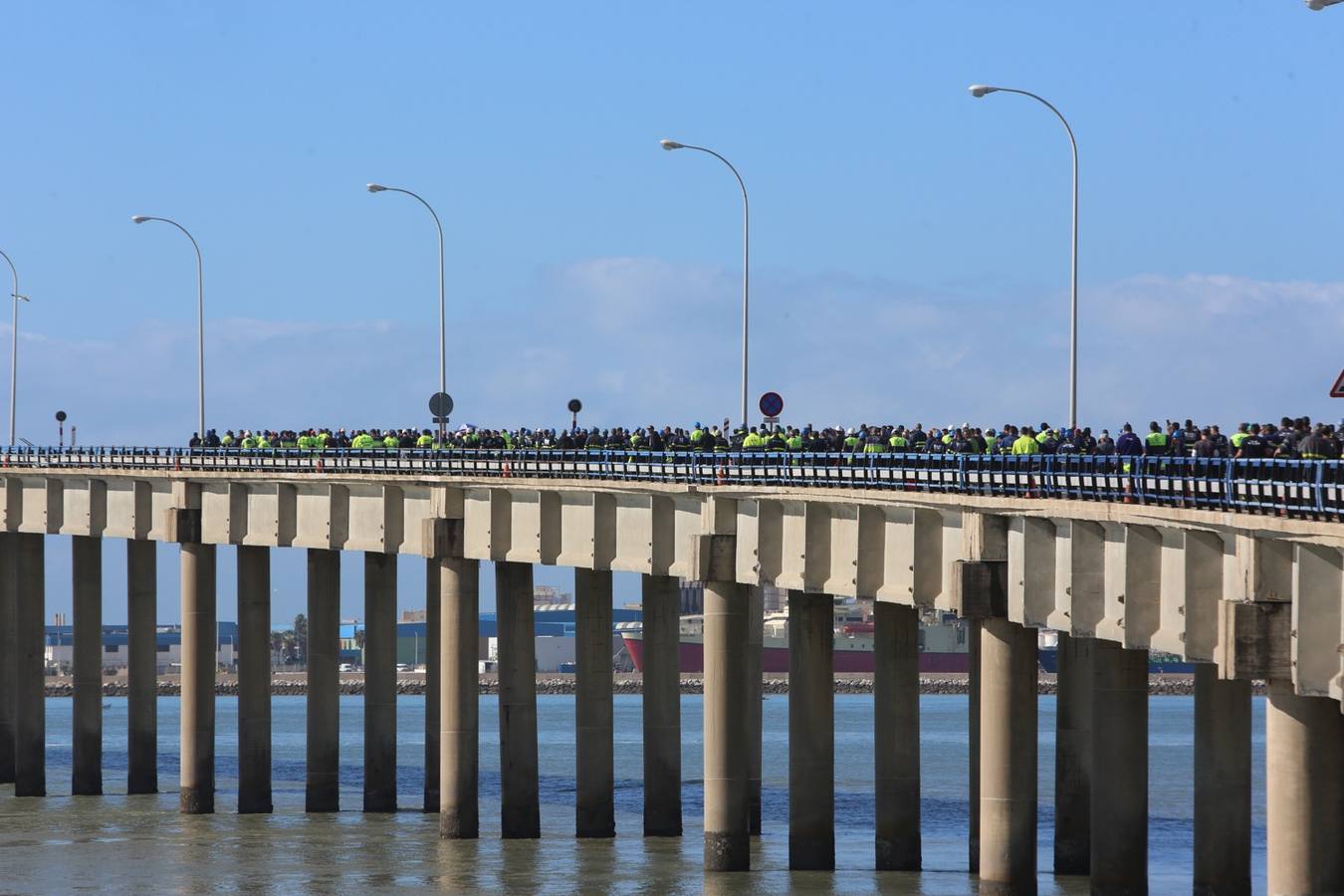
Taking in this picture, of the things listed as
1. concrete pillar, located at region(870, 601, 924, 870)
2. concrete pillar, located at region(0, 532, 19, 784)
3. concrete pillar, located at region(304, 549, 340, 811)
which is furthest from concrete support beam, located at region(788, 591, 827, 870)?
concrete pillar, located at region(0, 532, 19, 784)

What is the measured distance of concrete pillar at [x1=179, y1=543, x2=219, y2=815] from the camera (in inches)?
2552

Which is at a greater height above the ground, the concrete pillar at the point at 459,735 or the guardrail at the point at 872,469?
the guardrail at the point at 872,469

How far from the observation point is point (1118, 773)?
130ft

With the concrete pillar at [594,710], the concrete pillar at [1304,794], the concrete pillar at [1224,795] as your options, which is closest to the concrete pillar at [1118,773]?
the concrete pillar at [1224,795]

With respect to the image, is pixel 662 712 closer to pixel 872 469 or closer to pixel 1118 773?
pixel 872 469

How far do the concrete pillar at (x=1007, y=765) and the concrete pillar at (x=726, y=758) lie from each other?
7.96 metres

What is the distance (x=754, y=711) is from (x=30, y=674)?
24.1m

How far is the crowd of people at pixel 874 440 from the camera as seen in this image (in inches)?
1502

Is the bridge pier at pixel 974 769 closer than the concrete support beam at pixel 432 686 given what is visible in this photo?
Yes

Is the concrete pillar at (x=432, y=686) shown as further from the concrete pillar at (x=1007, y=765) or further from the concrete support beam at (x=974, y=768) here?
the concrete pillar at (x=1007, y=765)

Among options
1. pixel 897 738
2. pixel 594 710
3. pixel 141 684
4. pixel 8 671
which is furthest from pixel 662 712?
pixel 8 671

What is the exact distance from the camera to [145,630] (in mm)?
70938

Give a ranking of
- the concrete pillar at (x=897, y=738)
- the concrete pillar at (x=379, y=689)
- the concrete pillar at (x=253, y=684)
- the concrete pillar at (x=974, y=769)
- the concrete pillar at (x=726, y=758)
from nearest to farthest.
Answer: the concrete pillar at (x=726, y=758), the concrete pillar at (x=897, y=738), the concrete pillar at (x=974, y=769), the concrete pillar at (x=253, y=684), the concrete pillar at (x=379, y=689)

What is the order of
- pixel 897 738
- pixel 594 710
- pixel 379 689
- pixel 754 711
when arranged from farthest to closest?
pixel 379 689 → pixel 754 711 → pixel 594 710 → pixel 897 738
